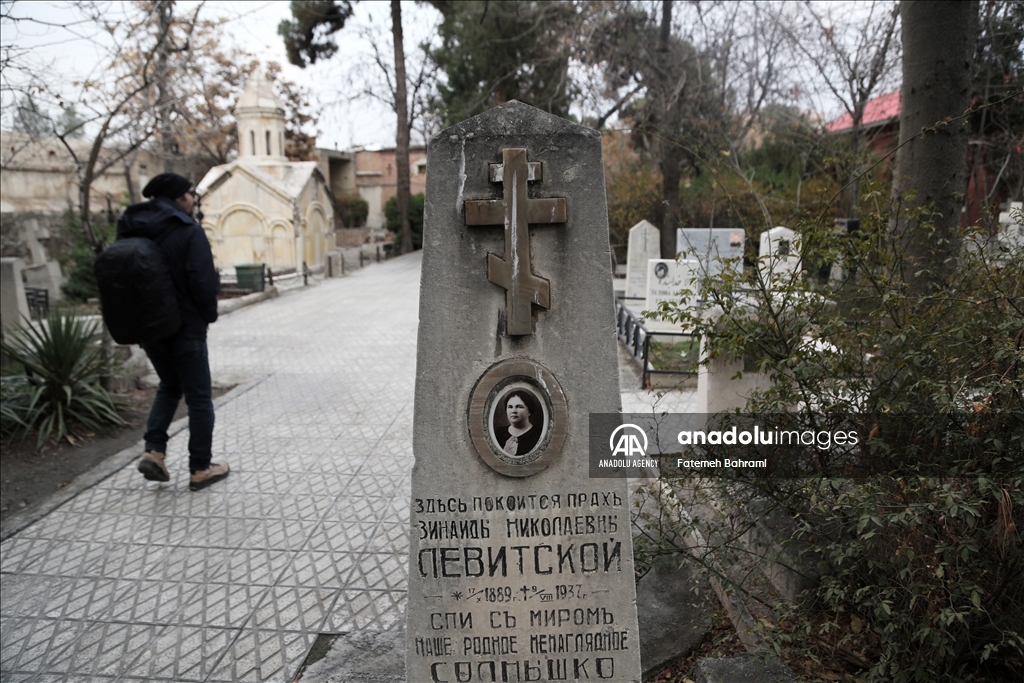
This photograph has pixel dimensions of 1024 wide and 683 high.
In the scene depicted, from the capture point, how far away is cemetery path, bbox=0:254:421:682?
11.2ft

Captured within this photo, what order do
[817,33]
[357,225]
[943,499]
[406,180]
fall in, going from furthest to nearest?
1. [357,225]
2. [406,180]
3. [817,33]
4. [943,499]

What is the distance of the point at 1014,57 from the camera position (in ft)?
33.2

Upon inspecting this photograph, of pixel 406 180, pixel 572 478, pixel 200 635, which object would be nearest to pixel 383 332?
pixel 200 635

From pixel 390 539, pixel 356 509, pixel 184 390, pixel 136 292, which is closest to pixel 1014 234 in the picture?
pixel 390 539

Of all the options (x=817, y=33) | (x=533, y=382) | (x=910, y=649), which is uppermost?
(x=817, y=33)

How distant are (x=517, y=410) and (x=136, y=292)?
329cm

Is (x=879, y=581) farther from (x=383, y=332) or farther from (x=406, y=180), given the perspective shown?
(x=406, y=180)

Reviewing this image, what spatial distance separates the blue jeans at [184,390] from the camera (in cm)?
505

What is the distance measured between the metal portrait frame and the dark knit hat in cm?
347

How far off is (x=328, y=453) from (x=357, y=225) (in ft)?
126

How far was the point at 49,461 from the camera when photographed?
6039mm

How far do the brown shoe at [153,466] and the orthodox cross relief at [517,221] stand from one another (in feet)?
12.3

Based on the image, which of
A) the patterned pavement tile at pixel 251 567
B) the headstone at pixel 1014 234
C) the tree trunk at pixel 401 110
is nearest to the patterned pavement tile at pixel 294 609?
the patterned pavement tile at pixel 251 567

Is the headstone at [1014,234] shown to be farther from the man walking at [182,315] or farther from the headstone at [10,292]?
the headstone at [10,292]
